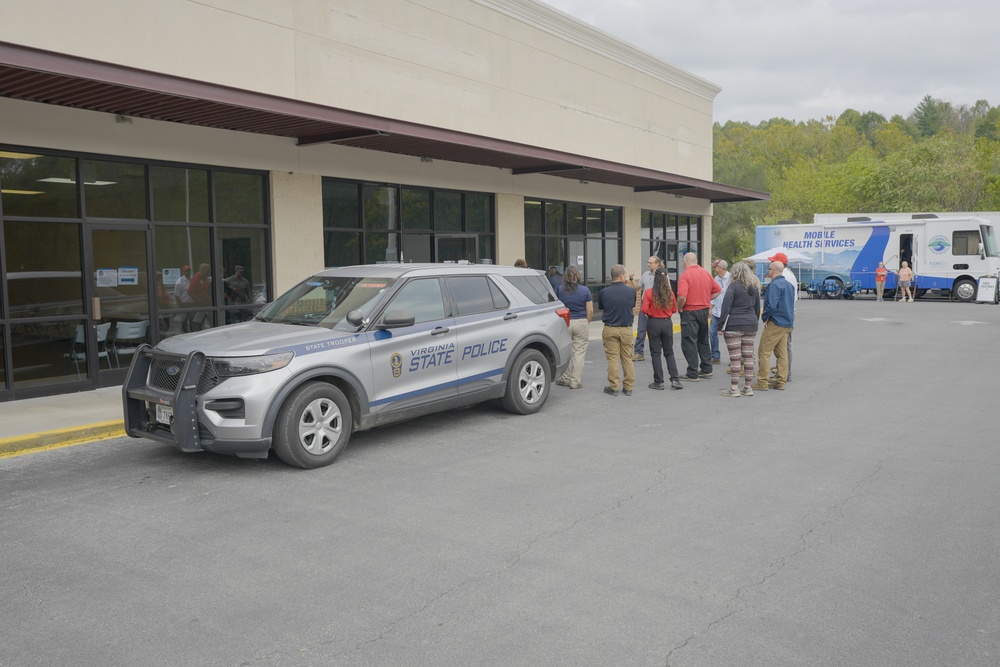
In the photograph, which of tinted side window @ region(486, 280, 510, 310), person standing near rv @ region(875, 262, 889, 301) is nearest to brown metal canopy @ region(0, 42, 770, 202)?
tinted side window @ region(486, 280, 510, 310)

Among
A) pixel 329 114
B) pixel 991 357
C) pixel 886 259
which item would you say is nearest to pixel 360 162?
pixel 329 114

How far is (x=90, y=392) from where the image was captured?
11.4m

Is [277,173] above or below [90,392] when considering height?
above

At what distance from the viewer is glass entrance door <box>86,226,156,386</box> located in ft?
37.7

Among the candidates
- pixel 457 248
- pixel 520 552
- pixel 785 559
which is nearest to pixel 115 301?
pixel 457 248

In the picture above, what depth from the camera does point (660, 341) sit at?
11.9 meters

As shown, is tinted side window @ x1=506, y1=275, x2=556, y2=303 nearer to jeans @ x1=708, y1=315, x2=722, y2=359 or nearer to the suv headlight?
the suv headlight

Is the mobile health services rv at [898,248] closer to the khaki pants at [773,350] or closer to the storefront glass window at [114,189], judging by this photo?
the khaki pants at [773,350]

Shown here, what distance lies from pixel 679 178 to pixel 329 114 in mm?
12494

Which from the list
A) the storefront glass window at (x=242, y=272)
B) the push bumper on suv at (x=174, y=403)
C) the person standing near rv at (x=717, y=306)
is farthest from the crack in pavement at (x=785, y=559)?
the storefront glass window at (x=242, y=272)

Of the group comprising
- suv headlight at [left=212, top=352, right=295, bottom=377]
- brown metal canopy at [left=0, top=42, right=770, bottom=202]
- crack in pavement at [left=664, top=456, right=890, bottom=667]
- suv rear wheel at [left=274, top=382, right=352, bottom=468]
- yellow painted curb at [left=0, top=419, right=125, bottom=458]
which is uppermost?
brown metal canopy at [left=0, top=42, right=770, bottom=202]

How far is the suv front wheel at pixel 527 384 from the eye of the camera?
31.7 ft

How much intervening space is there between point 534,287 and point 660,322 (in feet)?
7.72

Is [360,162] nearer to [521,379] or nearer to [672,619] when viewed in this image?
[521,379]
